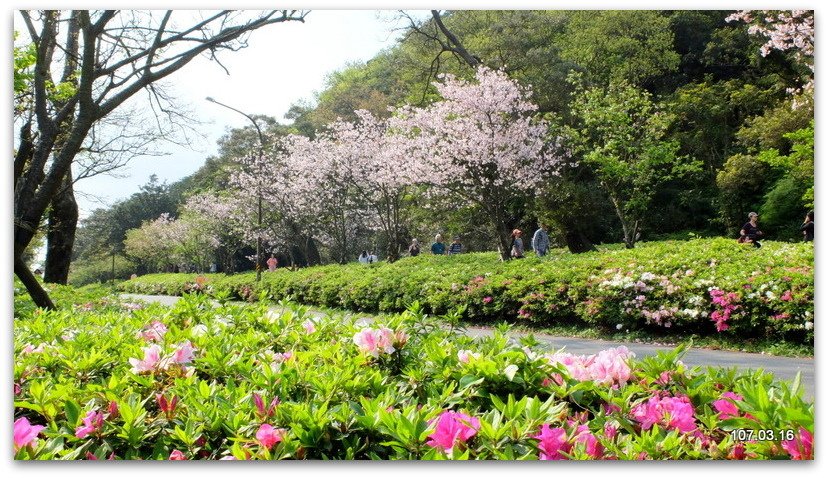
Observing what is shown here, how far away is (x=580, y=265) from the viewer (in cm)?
764

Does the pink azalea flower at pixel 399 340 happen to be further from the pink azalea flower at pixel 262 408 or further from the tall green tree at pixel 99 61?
the tall green tree at pixel 99 61

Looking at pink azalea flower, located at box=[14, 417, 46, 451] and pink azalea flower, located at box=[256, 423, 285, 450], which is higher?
pink azalea flower, located at box=[256, 423, 285, 450]

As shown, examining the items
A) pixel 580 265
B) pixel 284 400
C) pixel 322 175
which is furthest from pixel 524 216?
pixel 284 400

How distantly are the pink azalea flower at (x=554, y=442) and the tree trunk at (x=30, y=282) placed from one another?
418 cm

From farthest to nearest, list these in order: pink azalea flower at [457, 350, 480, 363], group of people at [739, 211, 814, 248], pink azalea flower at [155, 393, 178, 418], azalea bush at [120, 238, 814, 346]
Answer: azalea bush at [120, 238, 814, 346] → group of people at [739, 211, 814, 248] → pink azalea flower at [457, 350, 480, 363] → pink azalea flower at [155, 393, 178, 418]

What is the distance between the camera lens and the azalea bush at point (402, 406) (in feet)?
4.88

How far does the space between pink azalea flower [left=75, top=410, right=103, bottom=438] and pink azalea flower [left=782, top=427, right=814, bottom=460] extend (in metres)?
1.72

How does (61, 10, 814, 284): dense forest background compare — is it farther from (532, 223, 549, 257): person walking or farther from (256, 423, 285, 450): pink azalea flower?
(256, 423, 285, 450): pink azalea flower

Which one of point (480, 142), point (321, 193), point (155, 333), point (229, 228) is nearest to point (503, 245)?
point (480, 142)

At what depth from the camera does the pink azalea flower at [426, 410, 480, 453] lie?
146 cm

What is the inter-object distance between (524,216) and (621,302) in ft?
37.4

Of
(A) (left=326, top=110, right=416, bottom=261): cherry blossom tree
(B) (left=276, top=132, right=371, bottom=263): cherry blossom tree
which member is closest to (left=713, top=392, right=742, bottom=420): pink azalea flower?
(A) (left=326, top=110, right=416, bottom=261): cherry blossom tree

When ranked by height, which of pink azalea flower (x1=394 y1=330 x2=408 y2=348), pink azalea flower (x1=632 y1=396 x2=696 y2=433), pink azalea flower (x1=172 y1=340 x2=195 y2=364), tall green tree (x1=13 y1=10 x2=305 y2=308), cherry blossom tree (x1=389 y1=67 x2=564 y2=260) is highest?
cherry blossom tree (x1=389 y1=67 x2=564 y2=260)

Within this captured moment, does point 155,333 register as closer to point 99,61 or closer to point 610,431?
point 610,431
